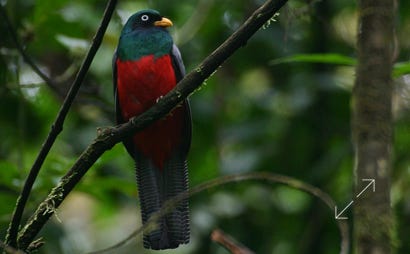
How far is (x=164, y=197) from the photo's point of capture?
4.49 metres

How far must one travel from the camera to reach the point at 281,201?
6500 mm

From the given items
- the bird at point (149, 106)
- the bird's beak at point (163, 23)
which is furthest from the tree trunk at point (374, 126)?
the bird's beak at point (163, 23)

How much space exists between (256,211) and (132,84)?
2019mm

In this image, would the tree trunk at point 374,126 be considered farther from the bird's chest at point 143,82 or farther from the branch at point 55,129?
the bird's chest at point 143,82

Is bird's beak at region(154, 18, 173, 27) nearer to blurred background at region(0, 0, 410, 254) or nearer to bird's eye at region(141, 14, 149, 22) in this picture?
bird's eye at region(141, 14, 149, 22)

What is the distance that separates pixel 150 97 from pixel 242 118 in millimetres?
2132

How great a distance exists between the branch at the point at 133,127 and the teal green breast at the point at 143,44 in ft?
4.98

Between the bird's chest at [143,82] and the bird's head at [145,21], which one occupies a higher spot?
the bird's head at [145,21]

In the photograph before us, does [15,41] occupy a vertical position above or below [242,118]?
above

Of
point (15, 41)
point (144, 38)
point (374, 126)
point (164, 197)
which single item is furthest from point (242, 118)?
point (374, 126)

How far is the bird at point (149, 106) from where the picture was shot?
179 inches

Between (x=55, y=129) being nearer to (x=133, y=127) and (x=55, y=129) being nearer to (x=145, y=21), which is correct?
(x=133, y=127)

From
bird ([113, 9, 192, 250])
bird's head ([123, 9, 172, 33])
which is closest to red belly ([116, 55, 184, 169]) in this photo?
bird ([113, 9, 192, 250])

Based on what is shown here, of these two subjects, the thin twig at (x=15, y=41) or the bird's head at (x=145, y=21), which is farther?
the bird's head at (x=145, y=21)
